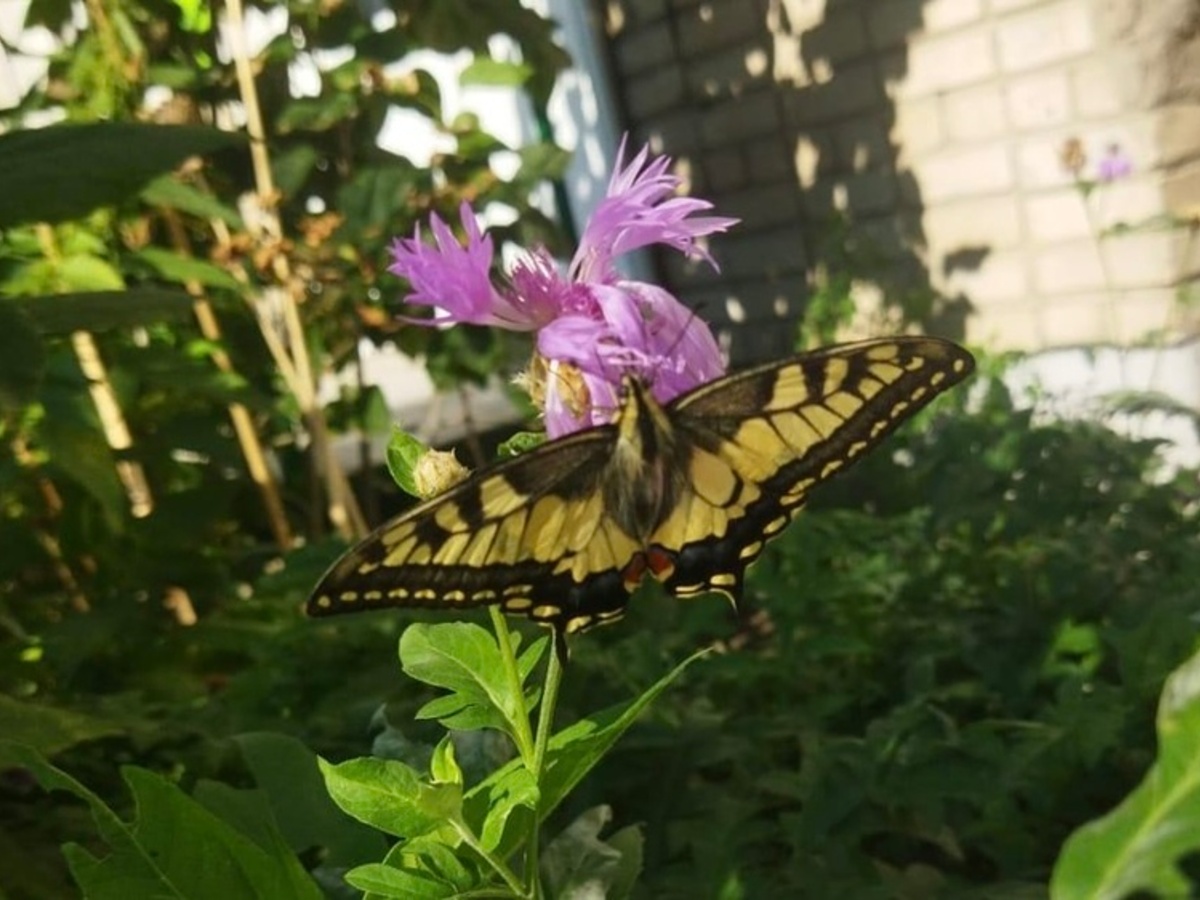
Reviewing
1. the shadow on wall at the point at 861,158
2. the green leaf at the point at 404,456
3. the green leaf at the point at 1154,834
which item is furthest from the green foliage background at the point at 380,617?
the shadow on wall at the point at 861,158

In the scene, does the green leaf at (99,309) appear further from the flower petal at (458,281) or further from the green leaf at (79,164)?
the flower petal at (458,281)

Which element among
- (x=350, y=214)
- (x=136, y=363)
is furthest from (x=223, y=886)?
(x=350, y=214)

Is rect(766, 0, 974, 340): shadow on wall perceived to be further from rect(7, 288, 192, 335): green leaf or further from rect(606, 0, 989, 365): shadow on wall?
rect(7, 288, 192, 335): green leaf

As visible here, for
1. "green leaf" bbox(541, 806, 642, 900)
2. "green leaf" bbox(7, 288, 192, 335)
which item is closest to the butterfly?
"green leaf" bbox(541, 806, 642, 900)

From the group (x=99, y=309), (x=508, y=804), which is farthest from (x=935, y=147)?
(x=508, y=804)

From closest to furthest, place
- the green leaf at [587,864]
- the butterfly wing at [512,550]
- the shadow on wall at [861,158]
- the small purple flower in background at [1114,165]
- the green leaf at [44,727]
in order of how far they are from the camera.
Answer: the butterfly wing at [512,550]
the green leaf at [587,864]
the green leaf at [44,727]
the small purple flower in background at [1114,165]
the shadow on wall at [861,158]

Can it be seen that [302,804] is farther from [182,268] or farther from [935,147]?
[935,147]

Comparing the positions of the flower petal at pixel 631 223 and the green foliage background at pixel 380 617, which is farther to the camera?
the green foliage background at pixel 380 617
